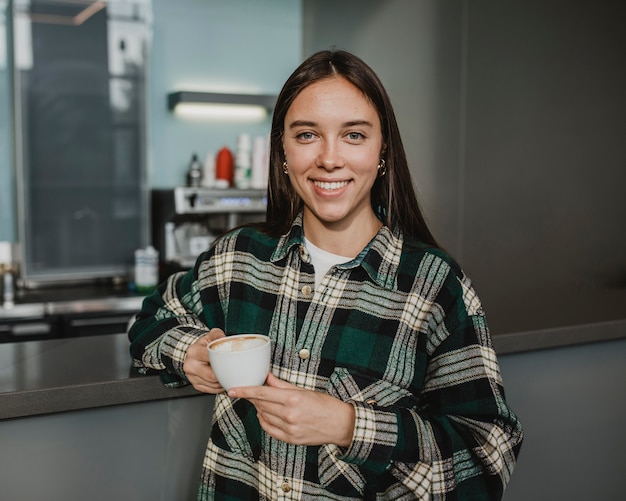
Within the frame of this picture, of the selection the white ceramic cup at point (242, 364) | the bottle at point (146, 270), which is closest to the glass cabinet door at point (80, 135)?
the bottle at point (146, 270)

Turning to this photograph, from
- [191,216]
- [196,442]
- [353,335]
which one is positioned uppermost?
[191,216]

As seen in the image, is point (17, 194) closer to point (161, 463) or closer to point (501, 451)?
point (161, 463)

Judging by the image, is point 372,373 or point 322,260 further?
point 322,260

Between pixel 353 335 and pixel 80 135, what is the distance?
96.7 inches

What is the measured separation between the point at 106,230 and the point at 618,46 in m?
2.48

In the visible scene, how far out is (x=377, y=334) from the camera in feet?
3.64

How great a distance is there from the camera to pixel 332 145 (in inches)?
43.3

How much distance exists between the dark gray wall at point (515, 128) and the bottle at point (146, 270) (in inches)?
49.5

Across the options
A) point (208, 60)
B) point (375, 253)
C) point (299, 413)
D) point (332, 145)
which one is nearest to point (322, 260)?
point (375, 253)

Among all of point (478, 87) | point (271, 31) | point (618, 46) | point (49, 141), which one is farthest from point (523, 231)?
point (49, 141)

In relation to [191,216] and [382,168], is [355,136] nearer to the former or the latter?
[382,168]

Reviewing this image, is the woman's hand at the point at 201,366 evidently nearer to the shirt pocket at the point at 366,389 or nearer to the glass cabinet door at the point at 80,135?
the shirt pocket at the point at 366,389

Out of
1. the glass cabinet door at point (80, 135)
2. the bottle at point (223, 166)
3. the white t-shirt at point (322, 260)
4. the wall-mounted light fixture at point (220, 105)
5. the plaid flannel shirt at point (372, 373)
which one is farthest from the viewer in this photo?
the bottle at point (223, 166)

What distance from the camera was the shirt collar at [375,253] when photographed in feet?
3.73
